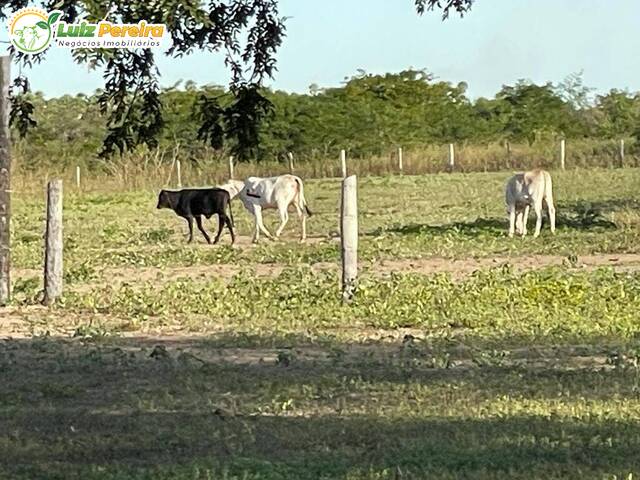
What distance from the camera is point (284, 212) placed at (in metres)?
24.1

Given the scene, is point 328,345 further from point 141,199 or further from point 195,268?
point 141,199

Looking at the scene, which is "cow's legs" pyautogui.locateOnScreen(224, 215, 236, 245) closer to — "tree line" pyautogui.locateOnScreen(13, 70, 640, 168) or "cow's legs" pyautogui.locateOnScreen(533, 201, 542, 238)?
"cow's legs" pyautogui.locateOnScreen(533, 201, 542, 238)

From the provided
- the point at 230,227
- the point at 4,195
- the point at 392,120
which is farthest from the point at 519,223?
the point at 392,120

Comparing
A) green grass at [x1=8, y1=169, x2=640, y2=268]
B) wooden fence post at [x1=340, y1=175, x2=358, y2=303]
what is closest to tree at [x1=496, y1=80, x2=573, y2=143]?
green grass at [x1=8, y1=169, x2=640, y2=268]

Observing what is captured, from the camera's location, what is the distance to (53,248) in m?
14.6

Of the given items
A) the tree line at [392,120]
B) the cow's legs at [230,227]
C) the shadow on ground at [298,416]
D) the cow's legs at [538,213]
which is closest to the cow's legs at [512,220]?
the cow's legs at [538,213]

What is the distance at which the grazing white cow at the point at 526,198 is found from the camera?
2266cm

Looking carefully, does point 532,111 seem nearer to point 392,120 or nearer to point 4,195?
point 392,120

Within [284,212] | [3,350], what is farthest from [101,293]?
[284,212]

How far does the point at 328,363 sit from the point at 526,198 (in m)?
12.5

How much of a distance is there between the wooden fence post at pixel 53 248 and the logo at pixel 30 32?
3.97 metres

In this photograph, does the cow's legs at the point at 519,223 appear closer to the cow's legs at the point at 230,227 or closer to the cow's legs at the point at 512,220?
the cow's legs at the point at 512,220

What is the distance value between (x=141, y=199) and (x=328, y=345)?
25.2 metres

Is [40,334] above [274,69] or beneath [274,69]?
beneath
